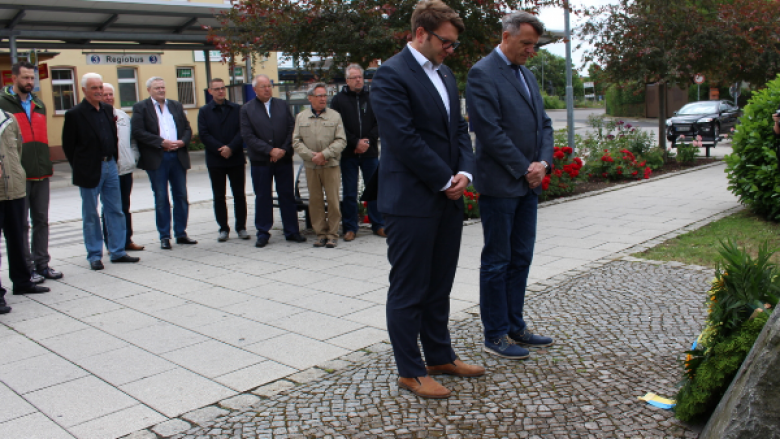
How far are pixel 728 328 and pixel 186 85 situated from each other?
99.3 feet

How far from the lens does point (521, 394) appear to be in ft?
12.4

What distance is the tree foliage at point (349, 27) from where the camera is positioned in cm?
994

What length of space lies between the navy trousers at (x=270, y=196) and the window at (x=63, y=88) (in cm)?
2166

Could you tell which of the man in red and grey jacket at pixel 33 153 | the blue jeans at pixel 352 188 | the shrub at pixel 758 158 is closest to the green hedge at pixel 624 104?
the shrub at pixel 758 158

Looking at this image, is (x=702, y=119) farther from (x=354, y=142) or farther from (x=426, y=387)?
(x=426, y=387)

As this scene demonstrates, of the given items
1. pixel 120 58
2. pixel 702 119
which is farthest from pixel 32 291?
pixel 702 119

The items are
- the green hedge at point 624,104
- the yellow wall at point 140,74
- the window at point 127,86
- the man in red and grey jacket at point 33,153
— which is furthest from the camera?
the green hedge at point 624,104

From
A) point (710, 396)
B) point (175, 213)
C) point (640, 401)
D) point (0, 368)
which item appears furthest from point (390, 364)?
point (175, 213)

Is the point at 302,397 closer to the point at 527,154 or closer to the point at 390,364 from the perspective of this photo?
the point at 390,364

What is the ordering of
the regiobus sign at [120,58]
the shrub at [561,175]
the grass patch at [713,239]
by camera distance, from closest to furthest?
the grass patch at [713,239] < the shrub at [561,175] < the regiobus sign at [120,58]

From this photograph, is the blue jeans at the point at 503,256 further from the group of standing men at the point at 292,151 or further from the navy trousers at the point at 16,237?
the navy trousers at the point at 16,237

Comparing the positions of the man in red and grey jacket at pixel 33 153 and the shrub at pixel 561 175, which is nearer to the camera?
the man in red and grey jacket at pixel 33 153

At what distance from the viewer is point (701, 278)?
609cm

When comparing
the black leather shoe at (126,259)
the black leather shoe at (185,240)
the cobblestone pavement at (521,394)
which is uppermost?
the black leather shoe at (185,240)
